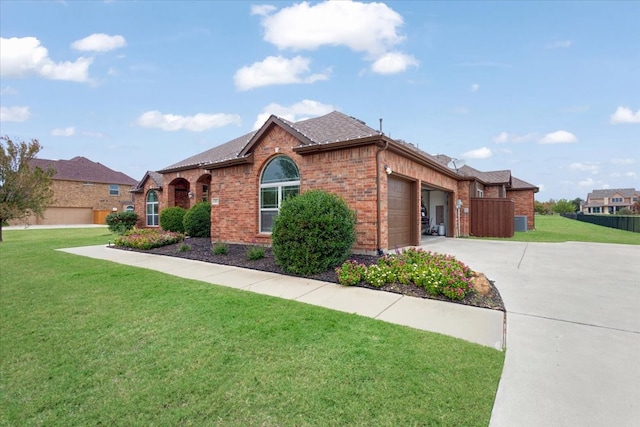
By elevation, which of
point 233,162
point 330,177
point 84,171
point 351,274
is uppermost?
point 84,171

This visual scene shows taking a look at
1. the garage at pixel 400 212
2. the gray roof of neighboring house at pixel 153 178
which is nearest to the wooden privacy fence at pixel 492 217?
the garage at pixel 400 212

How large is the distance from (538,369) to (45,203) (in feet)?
83.1

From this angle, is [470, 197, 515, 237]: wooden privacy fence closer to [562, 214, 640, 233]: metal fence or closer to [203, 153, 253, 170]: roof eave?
[203, 153, 253, 170]: roof eave

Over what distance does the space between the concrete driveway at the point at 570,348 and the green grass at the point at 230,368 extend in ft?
0.87

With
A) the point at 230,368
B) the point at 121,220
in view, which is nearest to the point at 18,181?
the point at 121,220

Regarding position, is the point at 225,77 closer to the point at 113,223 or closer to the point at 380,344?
the point at 113,223

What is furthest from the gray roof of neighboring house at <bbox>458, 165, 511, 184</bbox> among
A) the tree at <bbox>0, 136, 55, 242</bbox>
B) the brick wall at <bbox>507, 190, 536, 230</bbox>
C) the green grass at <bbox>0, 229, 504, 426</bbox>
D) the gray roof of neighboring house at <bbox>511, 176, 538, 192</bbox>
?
the tree at <bbox>0, 136, 55, 242</bbox>

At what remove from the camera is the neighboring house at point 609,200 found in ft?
291

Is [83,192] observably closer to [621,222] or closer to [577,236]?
[577,236]

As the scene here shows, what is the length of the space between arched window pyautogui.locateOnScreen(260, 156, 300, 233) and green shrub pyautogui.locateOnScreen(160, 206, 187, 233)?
8137 mm

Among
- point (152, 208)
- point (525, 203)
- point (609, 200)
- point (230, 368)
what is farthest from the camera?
point (609, 200)

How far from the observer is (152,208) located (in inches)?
854

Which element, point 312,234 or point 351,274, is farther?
point 312,234

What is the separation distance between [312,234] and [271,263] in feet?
6.57
